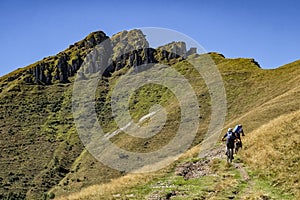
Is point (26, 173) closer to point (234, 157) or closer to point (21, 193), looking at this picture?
point (21, 193)

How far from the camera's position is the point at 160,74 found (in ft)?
624

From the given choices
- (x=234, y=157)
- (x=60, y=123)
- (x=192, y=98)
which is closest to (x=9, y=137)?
(x=60, y=123)

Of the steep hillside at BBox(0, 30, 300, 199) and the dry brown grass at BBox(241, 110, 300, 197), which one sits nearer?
the dry brown grass at BBox(241, 110, 300, 197)

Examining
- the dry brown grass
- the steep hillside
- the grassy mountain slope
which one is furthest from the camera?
the steep hillside

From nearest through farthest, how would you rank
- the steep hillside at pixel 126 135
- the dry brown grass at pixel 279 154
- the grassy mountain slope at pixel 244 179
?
the grassy mountain slope at pixel 244 179, the dry brown grass at pixel 279 154, the steep hillside at pixel 126 135

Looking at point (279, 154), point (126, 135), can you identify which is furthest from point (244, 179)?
point (126, 135)

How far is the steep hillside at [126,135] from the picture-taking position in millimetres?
20797

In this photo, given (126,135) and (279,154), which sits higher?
(126,135)

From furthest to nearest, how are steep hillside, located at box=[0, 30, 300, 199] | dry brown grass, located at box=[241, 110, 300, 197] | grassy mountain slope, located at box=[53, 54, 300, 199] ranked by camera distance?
steep hillside, located at box=[0, 30, 300, 199] < dry brown grass, located at box=[241, 110, 300, 197] < grassy mountain slope, located at box=[53, 54, 300, 199]

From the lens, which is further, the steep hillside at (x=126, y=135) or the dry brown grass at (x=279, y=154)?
the steep hillside at (x=126, y=135)

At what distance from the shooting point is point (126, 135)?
113375 millimetres

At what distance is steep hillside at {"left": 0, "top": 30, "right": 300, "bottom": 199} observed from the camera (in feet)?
68.2

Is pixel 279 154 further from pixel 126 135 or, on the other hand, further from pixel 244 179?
pixel 126 135

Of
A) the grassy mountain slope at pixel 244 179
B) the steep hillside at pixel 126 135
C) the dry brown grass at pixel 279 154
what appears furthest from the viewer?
the steep hillside at pixel 126 135
